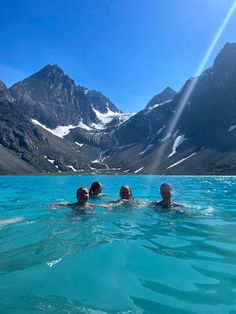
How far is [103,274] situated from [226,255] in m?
3.44

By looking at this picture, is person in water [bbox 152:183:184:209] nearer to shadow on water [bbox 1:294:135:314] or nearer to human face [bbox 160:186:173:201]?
human face [bbox 160:186:173:201]

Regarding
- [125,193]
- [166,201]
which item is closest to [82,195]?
[125,193]

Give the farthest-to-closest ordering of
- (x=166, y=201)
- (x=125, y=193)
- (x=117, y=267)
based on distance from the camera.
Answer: (x=125, y=193)
(x=166, y=201)
(x=117, y=267)

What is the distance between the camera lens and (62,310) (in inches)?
222

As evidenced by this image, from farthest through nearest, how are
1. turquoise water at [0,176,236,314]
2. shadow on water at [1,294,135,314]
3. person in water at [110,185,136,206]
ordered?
person in water at [110,185,136,206] → turquoise water at [0,176,236,314] → shadow on water at [1,294,135,314]

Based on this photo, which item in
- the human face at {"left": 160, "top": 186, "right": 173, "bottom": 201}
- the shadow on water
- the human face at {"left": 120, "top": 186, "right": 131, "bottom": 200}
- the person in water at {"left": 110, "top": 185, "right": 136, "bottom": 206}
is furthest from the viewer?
the human face at {"left": 120, "top": 186, "right": 131, "bottom": 200}

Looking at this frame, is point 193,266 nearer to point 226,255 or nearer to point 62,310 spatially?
point 226,255

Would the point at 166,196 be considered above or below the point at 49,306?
above

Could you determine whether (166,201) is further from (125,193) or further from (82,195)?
(82,195)

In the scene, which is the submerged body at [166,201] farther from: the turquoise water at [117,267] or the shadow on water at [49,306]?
the shadow on water at [49,306]

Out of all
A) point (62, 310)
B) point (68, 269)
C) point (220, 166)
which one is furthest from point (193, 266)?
point (220, 166)

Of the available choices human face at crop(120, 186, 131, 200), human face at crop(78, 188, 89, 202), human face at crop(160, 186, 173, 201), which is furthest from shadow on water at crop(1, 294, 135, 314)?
human face at crop(120, 186, 131, 200)

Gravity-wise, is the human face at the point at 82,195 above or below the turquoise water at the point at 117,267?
above

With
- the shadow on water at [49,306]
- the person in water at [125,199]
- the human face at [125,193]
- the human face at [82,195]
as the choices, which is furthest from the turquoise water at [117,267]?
the human face at [125,193]
